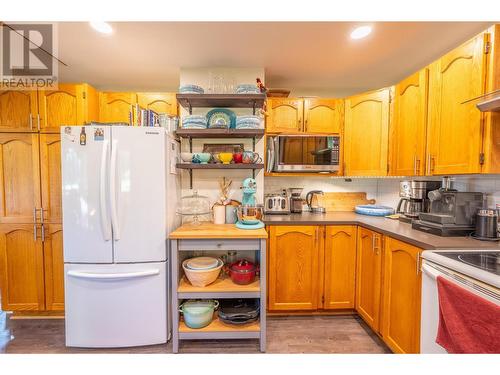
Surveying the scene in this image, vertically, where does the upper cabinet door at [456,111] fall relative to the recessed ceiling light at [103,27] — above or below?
below

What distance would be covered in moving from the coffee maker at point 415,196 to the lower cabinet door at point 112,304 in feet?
6.73

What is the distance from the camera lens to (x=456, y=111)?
4.47ft

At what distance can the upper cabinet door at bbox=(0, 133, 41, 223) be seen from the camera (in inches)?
77.2

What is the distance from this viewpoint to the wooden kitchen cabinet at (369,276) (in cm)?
167

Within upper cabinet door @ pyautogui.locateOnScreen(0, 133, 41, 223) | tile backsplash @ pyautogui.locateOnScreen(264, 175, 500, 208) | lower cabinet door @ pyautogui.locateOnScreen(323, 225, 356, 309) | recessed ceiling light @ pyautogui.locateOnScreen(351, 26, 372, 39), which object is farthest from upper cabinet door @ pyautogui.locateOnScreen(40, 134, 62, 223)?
recessed ceiling light @ pyautogui.locateOnScreen(351, 26, 372, 39)

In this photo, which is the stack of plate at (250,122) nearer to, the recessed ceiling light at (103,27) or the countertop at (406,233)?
the countertop at (406,233)

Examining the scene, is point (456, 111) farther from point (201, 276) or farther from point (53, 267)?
point (53, 267)

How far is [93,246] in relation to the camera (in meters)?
1.58

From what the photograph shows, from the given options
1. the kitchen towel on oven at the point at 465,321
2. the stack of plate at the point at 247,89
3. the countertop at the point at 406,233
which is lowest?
the kitchen towel on oven at the point at 465,321

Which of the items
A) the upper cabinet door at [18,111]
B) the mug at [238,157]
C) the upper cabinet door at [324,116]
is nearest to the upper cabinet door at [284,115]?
the upper cabinet door at [324,116]

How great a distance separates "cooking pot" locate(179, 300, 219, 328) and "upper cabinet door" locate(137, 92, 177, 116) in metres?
1.75

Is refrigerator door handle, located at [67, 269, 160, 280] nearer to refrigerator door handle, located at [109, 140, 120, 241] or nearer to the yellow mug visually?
refrigerator door handle, located at [109, 140, 120, 241]

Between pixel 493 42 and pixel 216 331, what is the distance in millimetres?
2444
